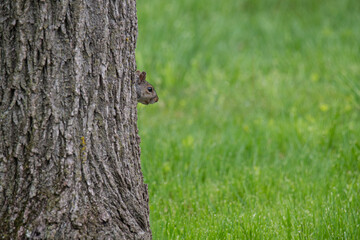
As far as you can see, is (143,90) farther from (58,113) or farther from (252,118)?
(252,118)

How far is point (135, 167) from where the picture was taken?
2.75m

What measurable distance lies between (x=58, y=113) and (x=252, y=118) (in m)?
3.57

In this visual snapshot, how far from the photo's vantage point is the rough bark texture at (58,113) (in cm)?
235

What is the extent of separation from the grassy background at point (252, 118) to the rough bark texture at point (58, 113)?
2.97 ft

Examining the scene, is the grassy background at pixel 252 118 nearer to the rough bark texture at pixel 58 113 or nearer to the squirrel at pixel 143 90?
the squirrel at pixel 143 90

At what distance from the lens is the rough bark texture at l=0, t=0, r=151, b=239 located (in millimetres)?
2348

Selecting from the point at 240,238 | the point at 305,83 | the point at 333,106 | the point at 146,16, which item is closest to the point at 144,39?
the point at 146,16

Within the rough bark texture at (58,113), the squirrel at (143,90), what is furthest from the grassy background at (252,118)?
the rough bark texture at (58,113)

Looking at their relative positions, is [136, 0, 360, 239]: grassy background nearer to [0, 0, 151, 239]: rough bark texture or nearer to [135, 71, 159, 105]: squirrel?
[135, 71, 159, 105]: squirrel

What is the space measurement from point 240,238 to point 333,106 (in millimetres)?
3163

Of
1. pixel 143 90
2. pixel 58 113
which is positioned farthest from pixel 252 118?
pixel 58 113

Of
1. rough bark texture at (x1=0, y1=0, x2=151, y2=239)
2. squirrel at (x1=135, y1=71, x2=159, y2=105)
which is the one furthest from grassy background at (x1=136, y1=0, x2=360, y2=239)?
rough bark texture at (x1=0, y1=0, x2=151, y2=239)

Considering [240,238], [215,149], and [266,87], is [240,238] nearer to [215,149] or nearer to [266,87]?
[215,149]

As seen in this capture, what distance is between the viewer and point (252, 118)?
566 centimetres
